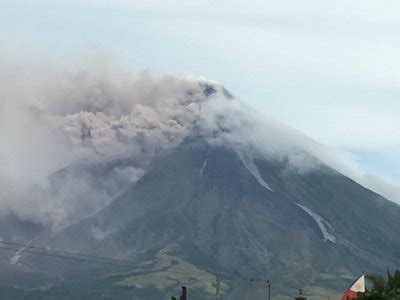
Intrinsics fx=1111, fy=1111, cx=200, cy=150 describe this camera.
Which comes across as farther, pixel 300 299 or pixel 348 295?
pixel 300 299

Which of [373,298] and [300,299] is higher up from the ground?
[373,298]

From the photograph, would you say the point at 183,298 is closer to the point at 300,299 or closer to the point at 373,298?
the point at 300,299

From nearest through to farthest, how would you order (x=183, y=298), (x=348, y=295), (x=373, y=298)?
(x=373, y=298) < (x=348, y=295) < (x=183, y=298)

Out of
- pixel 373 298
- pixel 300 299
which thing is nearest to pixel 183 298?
pixel 300 299

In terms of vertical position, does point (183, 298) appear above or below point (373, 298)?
below

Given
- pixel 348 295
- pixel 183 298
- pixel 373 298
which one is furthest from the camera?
pixel 183 298

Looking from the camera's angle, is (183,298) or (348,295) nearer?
(348,295)

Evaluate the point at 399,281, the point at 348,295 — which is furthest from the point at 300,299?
the point at 399,281

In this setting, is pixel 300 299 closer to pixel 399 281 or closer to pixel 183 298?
pixel 183 298
